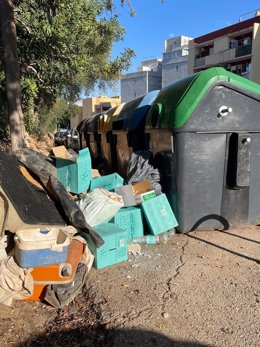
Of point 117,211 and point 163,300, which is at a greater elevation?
point 117,211

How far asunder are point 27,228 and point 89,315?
2.95 feet

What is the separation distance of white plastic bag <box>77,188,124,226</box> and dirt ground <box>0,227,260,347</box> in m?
0.54

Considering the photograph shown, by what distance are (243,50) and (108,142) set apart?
89.6ft

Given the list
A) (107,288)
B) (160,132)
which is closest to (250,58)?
(160,132)

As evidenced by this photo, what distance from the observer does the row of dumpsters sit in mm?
4297

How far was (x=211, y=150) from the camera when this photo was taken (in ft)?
14.6

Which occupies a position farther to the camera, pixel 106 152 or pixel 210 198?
pixel 106 152

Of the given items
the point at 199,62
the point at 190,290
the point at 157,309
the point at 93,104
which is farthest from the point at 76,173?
the point at 93,104

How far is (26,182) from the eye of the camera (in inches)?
147

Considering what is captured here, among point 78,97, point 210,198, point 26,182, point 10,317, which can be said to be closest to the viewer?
point 10,317

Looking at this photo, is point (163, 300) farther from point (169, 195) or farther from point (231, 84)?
point (231, 84)

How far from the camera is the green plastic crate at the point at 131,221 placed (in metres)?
4.20

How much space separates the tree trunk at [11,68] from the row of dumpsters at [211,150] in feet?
7.60

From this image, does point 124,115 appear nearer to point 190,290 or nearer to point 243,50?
point 190,290
